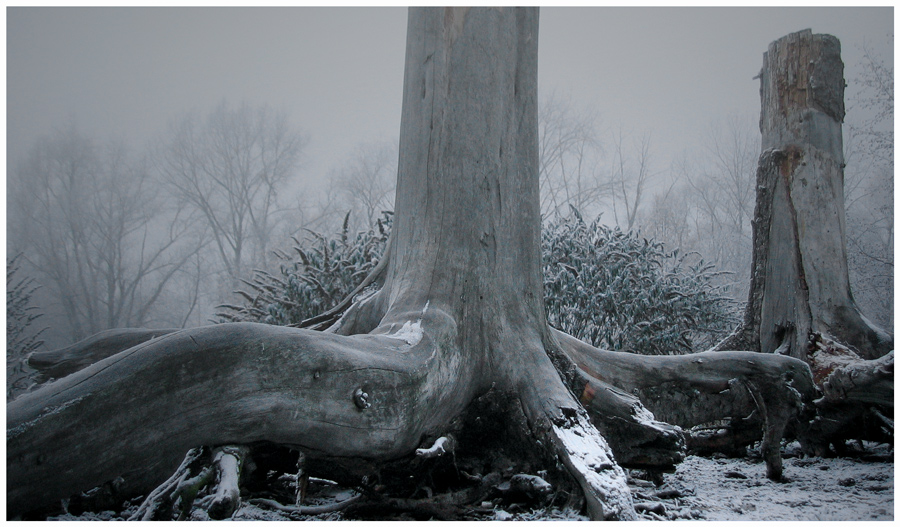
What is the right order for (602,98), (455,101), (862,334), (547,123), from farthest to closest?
(602,98) < (547,123) < (862,334) < (455,101)

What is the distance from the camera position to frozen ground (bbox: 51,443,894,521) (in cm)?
222

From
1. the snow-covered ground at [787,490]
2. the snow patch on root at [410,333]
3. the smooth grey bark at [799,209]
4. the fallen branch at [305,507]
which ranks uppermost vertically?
the smooth grey bark at [799,209]

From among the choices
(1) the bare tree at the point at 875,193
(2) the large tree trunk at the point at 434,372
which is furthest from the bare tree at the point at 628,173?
(2) the large tree trunk at the point at 434,372

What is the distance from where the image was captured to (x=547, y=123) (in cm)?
1780

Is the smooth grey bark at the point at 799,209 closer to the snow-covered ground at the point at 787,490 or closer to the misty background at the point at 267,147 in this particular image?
the snow-covered ground at the point at 787,490

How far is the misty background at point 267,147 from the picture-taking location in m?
13.6

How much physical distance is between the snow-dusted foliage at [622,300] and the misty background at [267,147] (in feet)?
20.3

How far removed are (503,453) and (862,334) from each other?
9.75 ft

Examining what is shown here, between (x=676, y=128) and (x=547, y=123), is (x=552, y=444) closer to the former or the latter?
(x=547, y=123)

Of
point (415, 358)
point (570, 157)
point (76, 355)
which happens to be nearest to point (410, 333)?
point (415, 358)

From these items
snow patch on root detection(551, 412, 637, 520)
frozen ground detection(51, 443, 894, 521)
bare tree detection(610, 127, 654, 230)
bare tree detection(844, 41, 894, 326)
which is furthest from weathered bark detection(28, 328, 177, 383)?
bare tree detection(610, 127, 654, 230)

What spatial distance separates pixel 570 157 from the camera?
1828 centimetres

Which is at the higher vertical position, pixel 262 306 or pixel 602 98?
pixel 602 98

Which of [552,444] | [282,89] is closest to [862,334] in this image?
[552,444]
